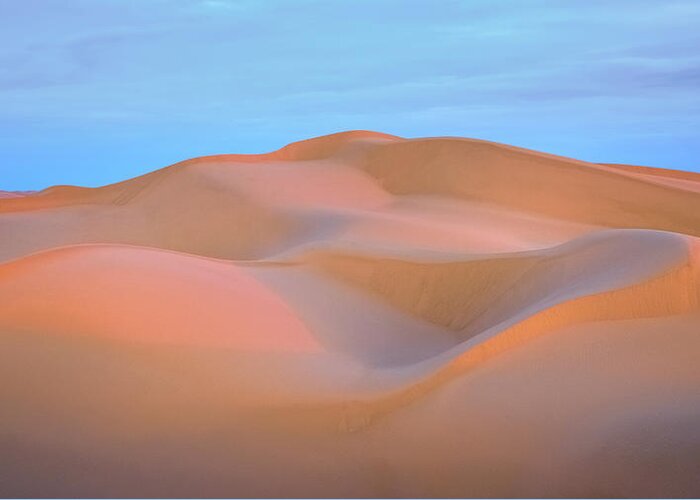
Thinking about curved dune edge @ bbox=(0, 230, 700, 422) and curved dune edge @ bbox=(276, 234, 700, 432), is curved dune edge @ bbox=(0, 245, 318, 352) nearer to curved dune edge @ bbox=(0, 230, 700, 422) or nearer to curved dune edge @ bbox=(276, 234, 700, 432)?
curved dune edge @ bbox=(0, 230, 700, 422)

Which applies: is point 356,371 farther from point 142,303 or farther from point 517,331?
point 142,303

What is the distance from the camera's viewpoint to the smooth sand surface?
4309mm

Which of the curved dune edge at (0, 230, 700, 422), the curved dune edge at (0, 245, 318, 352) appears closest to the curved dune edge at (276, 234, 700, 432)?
the curved dune edge at (0, 230, 700, 422)

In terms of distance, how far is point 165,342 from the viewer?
5738 millimetres

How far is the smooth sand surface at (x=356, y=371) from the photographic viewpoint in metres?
4.31

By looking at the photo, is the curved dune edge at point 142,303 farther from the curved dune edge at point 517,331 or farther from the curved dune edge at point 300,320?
the curved dune edge at point 517,331

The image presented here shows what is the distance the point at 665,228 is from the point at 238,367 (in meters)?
9.62

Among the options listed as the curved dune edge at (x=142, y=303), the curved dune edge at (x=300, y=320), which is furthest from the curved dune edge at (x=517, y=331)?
the curved dune edge at (x=142, y=303)

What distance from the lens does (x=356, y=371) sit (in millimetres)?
5609

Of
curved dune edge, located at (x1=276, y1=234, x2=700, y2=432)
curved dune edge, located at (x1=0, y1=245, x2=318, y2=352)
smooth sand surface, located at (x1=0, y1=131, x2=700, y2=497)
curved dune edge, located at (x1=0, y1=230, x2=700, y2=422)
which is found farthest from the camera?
curved dune edge, located at (x1=0, y1=245, x2=318, y2=352)

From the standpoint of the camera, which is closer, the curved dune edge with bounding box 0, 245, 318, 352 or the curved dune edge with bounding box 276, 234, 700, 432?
the curved dune edge with bounding box 276, 234, 700, 432

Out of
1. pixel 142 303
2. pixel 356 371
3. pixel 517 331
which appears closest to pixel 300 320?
pixel 356 371

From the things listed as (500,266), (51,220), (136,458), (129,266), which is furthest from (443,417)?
(51,220)

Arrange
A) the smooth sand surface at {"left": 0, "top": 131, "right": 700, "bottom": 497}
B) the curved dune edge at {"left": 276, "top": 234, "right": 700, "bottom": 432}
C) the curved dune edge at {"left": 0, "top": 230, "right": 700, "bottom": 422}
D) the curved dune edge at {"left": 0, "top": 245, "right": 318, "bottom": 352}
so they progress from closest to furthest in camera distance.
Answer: the smooth sand surface at {"left": 0, "top": 131, "right": 700, "bottom": 497} < the curved dune edge at {"left": 276, "top": 234, "right": 700, "bottom": 432} < the curved dune edge at {"left": 0, "top": 230, "right": 700, "bottom": 422} < the curved dune edge at {"left": 0, "top": 245, "right": 318, "bottom": 352}
